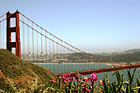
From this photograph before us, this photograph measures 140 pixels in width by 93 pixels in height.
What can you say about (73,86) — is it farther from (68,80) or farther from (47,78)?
(47,78)

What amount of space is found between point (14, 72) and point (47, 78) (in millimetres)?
3573

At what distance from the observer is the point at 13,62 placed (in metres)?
15.8

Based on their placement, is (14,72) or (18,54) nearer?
(14,72)

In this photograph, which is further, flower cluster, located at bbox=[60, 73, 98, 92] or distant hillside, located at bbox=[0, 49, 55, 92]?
distant hillside, located at bbox=[0, 49, 55, 92]

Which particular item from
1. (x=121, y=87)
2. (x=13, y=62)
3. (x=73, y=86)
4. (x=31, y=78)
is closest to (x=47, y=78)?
(x=31, y=78)

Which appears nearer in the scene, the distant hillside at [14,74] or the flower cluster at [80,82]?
the flower cluster at [80,82]

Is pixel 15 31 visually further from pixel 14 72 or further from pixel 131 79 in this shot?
pixel 131 79

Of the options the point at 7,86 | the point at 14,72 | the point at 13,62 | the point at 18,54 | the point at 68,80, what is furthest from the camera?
the point at 18,54

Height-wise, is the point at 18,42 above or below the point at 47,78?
above

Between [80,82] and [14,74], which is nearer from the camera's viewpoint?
[80,82]

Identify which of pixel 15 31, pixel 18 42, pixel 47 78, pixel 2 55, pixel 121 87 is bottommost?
pixel 47 78

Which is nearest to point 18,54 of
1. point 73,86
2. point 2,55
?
point 2,55

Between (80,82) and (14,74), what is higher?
(80,82)

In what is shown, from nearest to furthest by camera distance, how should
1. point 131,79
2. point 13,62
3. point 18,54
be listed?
point 131,79 < point 13,62 < point 18,54
